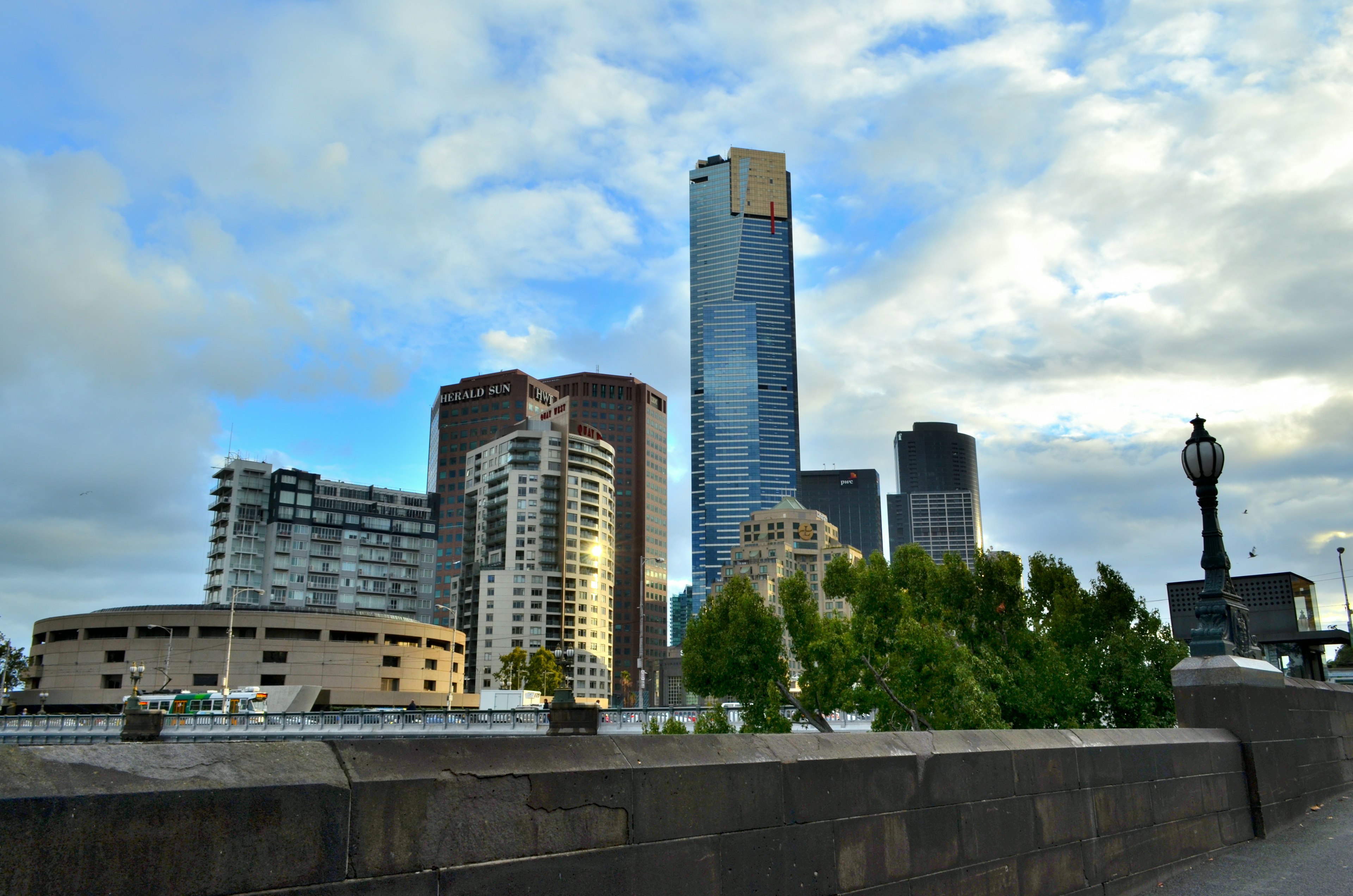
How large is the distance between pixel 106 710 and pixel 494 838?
121 metres

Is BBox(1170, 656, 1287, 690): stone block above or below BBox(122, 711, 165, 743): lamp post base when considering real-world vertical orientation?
above

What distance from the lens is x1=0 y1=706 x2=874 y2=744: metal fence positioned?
56.7 meters

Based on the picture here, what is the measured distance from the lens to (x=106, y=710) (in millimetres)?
102438

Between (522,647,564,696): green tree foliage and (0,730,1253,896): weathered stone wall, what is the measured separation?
379 ft

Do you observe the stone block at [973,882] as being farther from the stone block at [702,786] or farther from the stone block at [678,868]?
the stone block at [678,868]

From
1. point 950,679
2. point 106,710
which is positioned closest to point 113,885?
point 950,679

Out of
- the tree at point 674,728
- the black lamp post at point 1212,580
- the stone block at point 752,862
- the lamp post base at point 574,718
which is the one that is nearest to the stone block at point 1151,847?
the black lamp post at point 1212,580

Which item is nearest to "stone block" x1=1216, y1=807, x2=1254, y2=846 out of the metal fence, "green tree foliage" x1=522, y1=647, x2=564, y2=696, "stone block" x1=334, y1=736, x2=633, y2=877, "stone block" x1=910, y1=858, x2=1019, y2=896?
"stone block" x1=910, y1=858, x2=1019, y2=896

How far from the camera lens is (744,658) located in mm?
47656

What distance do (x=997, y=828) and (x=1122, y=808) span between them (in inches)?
95.3

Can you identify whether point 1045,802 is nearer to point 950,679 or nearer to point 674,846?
point 674,846

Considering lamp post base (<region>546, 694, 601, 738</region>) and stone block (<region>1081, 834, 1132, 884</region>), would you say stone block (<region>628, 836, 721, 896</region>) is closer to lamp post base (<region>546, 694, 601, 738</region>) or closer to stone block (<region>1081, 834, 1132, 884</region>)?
stone block (<region>1081, 834, 1132, 884</region>)

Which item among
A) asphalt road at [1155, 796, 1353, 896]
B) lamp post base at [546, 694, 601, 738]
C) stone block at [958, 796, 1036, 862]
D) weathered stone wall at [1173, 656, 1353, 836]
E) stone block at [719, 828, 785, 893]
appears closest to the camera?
stone block at [719, 828, 785, 893]

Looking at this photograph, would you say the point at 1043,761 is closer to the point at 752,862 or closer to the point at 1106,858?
the point at 1106,858
